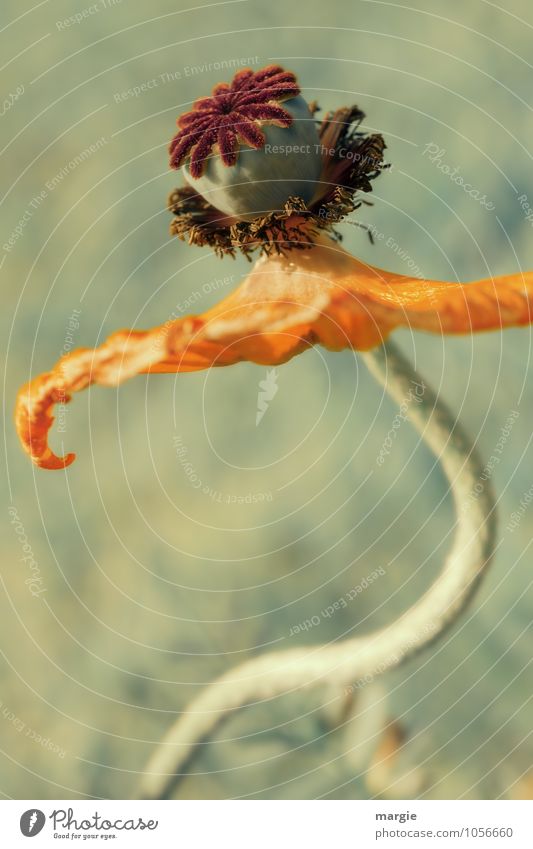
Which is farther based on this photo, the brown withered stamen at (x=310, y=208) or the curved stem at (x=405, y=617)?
the curved stem at (x=405, y=617)

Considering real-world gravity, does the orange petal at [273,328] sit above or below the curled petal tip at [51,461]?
above

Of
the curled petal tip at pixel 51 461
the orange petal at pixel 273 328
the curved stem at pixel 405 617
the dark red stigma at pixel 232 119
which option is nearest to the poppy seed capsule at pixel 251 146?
the dark red stigma at pixel 232 119

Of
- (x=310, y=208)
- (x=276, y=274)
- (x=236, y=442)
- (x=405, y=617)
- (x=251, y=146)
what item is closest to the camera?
(x=251, y=146)

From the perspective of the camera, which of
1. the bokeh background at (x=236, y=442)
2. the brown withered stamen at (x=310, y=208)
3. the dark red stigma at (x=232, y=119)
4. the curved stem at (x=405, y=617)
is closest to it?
the dark red stigma at (x=232, y=119)

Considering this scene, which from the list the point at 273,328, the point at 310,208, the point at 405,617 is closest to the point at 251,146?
the point at 310,208

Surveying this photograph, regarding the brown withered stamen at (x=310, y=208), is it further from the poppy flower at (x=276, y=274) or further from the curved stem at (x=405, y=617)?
the curved stem at (x=405, y=617)

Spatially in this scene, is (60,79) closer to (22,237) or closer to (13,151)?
(13,151)

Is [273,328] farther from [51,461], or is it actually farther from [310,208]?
[51,461]
